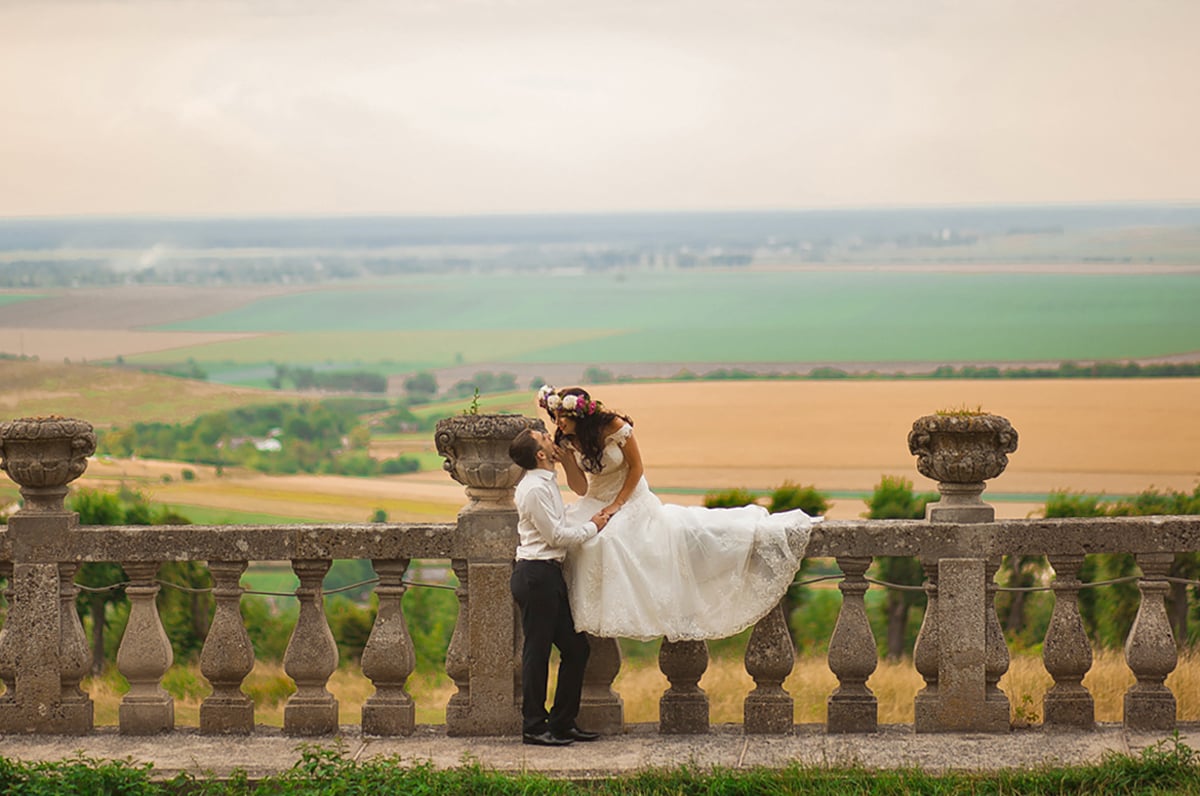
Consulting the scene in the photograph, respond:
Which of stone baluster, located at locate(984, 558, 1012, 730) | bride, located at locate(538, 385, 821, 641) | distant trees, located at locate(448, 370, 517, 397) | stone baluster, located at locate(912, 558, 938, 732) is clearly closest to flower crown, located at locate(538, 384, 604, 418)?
bride, located at locate(538, 385, 821, 641)

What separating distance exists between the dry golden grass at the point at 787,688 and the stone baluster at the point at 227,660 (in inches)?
71.6

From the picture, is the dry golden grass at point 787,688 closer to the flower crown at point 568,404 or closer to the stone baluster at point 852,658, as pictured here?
the stone baluster at point 852,658

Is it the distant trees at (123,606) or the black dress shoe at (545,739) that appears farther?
the distant trees at (123,606)

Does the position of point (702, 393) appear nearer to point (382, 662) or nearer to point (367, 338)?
point (367, 338)

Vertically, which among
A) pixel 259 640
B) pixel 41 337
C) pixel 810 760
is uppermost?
pixel 41 337

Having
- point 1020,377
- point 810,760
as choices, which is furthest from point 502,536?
point 1020,377

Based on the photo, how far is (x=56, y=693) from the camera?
6602mm

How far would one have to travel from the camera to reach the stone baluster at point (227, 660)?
6.51 meters

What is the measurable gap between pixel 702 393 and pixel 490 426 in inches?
1595

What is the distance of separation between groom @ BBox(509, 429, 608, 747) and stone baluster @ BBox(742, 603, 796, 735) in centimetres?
73

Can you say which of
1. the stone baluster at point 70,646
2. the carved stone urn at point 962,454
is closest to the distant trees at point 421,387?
the stone baluster at point 70,646

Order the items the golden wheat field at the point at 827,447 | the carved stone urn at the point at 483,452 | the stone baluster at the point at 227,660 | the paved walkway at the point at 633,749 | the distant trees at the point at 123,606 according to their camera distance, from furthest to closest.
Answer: the golden wheat field at the point at 827,447 < the distant trees at the point at 123,606 < the stone baluster at the point at 227,660 < the carved stone urn at the point at 483,452 < the paved walkway at the point at 633,749

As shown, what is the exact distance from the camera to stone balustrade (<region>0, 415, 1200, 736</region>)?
6.39 meters

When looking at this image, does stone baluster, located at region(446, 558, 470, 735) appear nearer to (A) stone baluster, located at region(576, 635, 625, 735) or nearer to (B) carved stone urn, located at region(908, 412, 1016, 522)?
(A) stone baluster, located at region(576, 635, 625, 735)
